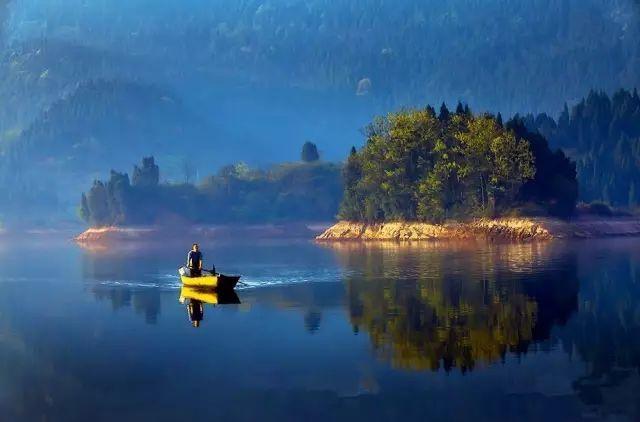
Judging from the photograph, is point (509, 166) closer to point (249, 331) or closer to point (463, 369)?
point (249, 331)

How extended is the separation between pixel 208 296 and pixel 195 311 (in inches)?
384

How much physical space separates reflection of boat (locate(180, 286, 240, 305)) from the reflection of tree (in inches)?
341

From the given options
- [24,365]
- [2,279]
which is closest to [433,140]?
[2,279]

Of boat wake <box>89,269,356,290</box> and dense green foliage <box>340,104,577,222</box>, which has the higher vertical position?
dense green foliage <box>340,104,577,222</box>

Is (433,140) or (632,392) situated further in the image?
(433,140)

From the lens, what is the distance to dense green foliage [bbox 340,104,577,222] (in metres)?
178

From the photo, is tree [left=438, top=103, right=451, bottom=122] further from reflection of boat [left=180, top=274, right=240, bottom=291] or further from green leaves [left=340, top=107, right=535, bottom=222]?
reflection of boat [left=180, top=274, right=240, bottom=291]

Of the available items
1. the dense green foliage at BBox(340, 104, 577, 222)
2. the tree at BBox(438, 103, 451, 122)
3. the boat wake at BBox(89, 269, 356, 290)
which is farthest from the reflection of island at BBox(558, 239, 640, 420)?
the tree at BBox(438, 103, 451, 122)

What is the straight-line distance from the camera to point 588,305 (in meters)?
61.2

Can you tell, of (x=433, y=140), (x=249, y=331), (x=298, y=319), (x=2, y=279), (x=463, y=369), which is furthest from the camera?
(x=433, y=140)

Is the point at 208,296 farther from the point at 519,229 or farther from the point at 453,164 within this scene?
the point at 453,164

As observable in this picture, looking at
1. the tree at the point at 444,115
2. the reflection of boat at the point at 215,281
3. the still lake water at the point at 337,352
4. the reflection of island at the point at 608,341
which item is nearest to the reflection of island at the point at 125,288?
the still lake water at the point at 337,352

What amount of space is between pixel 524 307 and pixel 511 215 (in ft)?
395

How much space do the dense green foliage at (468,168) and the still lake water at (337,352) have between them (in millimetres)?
93701
